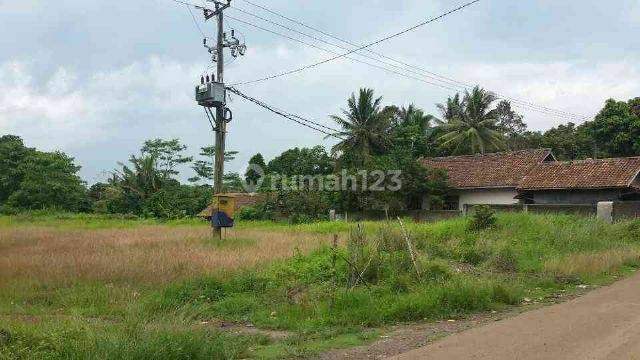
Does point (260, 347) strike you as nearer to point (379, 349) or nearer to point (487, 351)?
point (379, 349)

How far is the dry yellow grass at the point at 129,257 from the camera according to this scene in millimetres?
11344

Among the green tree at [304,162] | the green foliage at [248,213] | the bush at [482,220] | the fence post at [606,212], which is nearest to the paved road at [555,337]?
the bush at [482,220]

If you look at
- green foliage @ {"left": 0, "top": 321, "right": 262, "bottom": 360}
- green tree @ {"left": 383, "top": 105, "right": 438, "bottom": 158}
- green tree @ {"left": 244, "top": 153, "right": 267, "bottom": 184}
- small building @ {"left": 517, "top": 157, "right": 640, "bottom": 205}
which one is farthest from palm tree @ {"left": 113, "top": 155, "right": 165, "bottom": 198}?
green foliage @ {"left": 0, "top": 321, "right": 262, "bottom": 360}

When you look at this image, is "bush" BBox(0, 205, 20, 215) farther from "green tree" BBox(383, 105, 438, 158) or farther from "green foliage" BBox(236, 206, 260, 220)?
"green tree" BBox(383, 105, 438, 158)

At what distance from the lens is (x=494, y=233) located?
17.6 metres

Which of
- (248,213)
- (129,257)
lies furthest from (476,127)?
(129,257)

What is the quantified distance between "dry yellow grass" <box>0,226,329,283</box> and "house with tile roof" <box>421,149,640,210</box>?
46.9 feet

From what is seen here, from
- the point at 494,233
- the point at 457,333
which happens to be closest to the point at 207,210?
the point at 494,233

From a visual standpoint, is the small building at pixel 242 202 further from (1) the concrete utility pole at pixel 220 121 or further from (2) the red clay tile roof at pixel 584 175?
(1) the concrete utility pole at pixel 220 121

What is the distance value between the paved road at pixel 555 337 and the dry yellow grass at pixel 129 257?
6267 mm

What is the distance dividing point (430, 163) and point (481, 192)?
5.13 m

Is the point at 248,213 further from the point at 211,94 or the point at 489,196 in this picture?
the point at 211,94

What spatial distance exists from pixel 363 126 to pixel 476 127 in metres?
8.77

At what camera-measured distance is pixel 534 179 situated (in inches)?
1085
